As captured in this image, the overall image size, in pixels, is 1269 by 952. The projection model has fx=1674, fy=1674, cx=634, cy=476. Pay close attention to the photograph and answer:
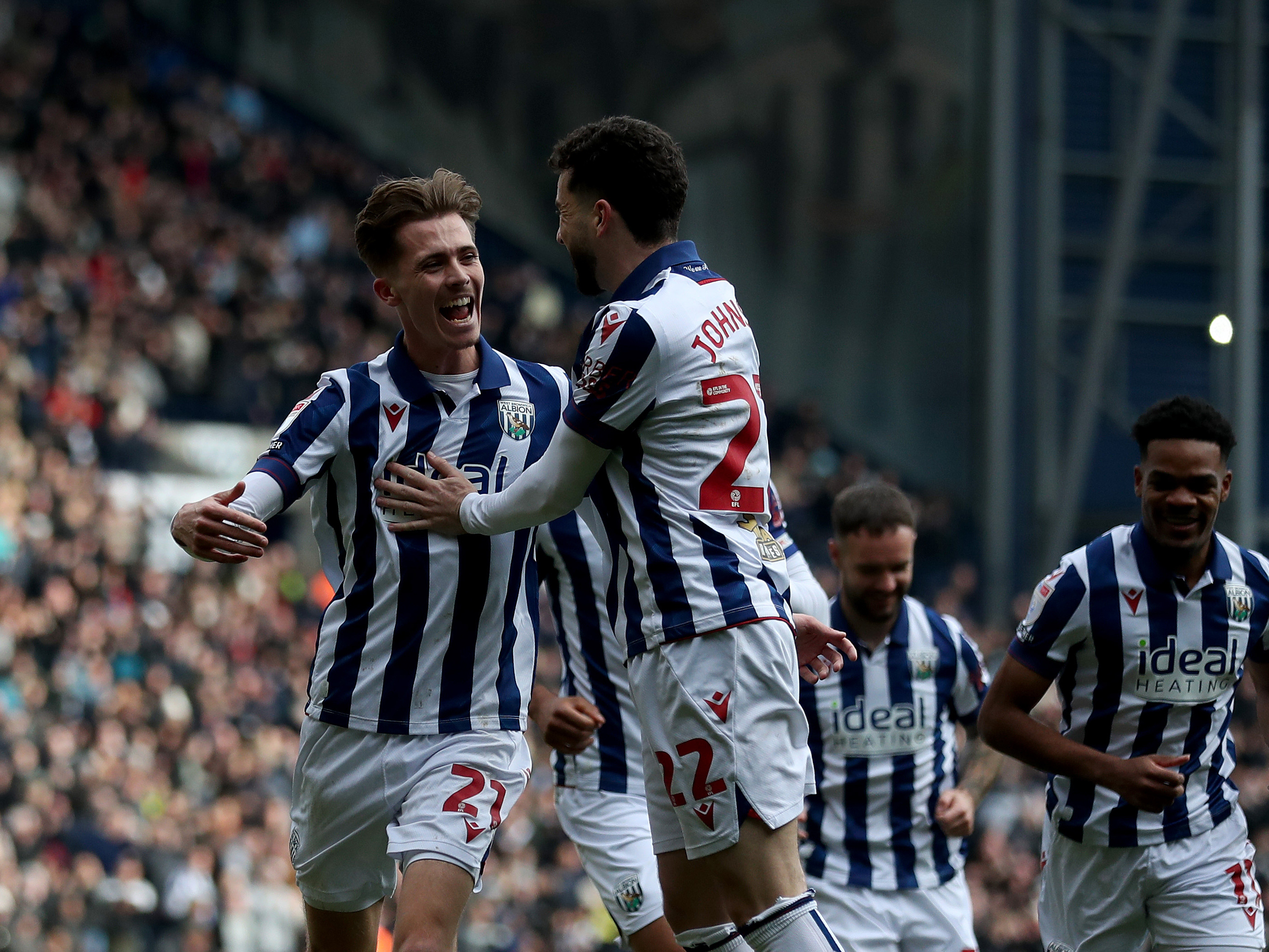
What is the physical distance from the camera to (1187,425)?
4996mm

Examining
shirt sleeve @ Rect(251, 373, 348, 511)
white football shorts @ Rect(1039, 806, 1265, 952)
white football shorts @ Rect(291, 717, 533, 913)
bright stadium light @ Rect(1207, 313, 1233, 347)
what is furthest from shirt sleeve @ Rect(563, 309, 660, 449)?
bright stadium light @ Rect(1207, 313, 1233, 347)

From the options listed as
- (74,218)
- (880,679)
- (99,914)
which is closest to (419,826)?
(880,679)

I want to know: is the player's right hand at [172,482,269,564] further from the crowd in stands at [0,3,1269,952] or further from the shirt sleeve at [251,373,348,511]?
the crowd in stands at [0,3,1269,952]

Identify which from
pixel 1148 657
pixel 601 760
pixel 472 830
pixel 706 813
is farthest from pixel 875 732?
pixel 706 813

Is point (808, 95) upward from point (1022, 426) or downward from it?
upward

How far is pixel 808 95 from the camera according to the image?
25000 mm

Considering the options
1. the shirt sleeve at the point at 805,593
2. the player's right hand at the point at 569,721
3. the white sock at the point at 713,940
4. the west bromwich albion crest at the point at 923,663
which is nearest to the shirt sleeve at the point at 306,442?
the player's right hand at the point at 569,721

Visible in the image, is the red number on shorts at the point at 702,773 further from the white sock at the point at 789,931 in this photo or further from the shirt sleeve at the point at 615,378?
the shirt sleeve at the point at 615,378

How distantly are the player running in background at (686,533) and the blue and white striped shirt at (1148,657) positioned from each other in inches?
45.1

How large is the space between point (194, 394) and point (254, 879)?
21.1 ft

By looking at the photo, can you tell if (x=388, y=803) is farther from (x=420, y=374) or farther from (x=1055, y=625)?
(x=1055, y=625)

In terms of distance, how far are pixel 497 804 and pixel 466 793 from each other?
0.10 metres

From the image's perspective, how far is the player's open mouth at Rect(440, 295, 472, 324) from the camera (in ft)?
15.5

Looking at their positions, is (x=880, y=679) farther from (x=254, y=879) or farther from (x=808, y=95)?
(x=808, y=95)
